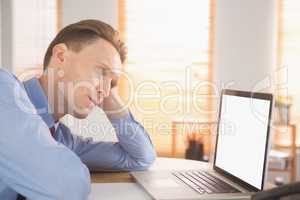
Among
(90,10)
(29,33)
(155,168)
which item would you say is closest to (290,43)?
(90,10)

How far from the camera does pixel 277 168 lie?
444 centimetres

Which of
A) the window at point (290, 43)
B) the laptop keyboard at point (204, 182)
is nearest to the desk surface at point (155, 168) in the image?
the laptop keyboard at point (204, 182)

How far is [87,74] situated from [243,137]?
0.53 m

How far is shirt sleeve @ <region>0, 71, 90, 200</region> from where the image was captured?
1014 mm

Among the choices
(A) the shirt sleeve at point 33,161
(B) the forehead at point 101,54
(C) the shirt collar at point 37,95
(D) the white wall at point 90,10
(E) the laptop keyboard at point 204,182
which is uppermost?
(D) the white wall at point 90,10

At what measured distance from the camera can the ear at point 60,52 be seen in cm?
141

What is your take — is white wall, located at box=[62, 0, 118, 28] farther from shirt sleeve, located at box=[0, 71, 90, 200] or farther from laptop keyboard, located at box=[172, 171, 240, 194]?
shirt sleeve, located at box=[0, 71, 90, 200]

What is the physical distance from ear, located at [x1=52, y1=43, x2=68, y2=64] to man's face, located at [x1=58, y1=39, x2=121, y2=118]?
0.04 feet

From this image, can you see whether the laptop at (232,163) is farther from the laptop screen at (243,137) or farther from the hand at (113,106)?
the hand at (113,106)

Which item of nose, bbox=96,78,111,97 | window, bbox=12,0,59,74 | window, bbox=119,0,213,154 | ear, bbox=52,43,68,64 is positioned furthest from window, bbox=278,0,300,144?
ear, bbox=52,43,68,64

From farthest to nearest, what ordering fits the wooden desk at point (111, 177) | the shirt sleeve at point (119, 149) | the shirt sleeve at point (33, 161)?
the shirt sleeve at point (119, 149) < the wooden desk at point (111, 177) < the shirt sleeve at point (33, 161)

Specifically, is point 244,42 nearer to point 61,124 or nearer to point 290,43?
point 290,43

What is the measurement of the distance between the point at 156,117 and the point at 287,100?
4.62 ft

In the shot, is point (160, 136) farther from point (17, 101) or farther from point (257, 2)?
point (17, 101)
